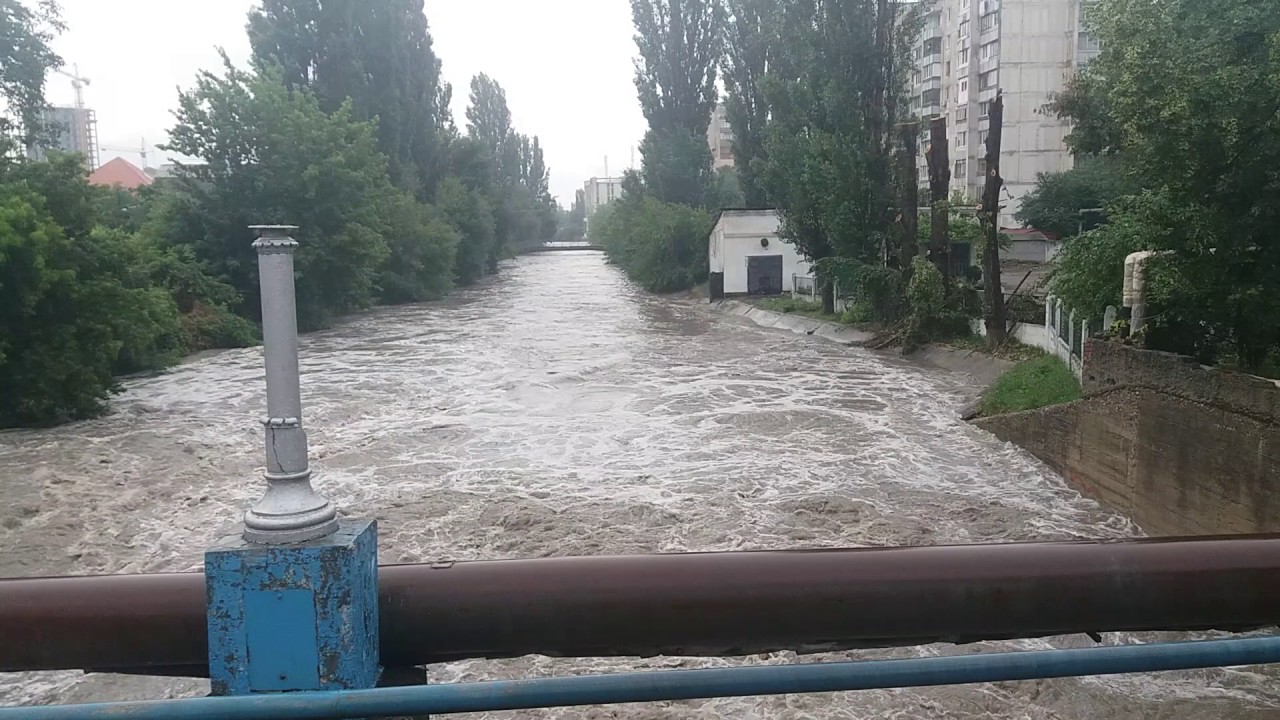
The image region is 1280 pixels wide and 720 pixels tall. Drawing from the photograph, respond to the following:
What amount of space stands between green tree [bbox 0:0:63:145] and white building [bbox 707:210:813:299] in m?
21.7

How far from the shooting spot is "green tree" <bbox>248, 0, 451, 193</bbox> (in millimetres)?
39344

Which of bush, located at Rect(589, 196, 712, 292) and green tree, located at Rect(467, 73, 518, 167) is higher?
green tree, located at Rect(467, 73, 518, 167)

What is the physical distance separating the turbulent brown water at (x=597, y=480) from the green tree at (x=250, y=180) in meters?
7.64

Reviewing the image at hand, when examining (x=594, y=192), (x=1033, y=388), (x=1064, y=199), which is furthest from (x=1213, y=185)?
(x=594, y=192)

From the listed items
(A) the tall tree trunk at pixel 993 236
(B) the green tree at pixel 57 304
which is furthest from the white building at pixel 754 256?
(B) the green tree at pixel 57 304

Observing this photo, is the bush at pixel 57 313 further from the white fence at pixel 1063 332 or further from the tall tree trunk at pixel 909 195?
the tall tree trunk at pixel 909 195

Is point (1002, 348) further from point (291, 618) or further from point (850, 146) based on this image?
point (291, 618)

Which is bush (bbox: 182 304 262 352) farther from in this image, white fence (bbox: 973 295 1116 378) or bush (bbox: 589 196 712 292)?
bush (bbox: 589 196 712 292)

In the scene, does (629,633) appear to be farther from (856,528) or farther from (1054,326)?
(1054,326)

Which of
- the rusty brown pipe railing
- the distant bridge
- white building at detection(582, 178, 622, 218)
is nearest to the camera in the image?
the rusty brown pipe railing

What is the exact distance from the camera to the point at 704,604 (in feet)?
5.94

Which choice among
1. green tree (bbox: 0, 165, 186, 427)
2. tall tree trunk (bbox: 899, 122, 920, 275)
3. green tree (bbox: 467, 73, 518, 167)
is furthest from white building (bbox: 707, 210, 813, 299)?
green tree (bbox: 467, 73, 518, 167)

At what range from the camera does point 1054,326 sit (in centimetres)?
1598

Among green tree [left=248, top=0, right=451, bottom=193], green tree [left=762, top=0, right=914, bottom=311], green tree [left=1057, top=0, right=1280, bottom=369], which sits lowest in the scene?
green tree [left=1057, top=0, right=1280, bottom=369]
